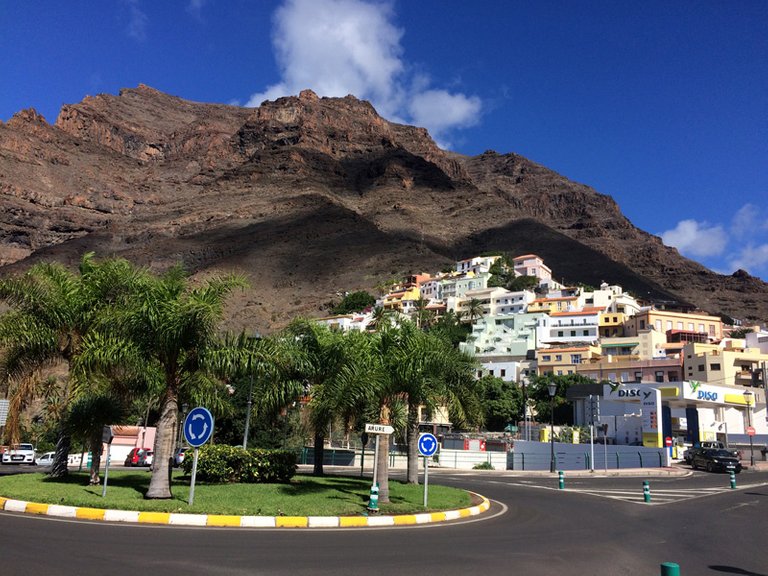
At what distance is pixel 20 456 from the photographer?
3722cm

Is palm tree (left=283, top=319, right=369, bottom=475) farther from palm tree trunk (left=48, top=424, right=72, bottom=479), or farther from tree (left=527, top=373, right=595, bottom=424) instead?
tree (left=527, top=373, right=595, bottom=424)

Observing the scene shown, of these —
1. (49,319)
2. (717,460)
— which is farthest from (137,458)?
(717,460)

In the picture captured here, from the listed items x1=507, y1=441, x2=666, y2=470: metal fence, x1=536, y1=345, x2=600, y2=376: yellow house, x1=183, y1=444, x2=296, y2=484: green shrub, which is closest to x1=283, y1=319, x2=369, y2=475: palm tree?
x1=183, y1=444, x2=296, y2=484: green shrub

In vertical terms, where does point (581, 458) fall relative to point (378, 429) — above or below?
below

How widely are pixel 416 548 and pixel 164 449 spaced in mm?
7333

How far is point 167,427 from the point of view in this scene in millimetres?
15320

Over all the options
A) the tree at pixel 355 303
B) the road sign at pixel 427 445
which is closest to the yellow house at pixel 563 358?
the tree at pixel 355 303

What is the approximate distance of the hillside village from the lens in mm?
60094

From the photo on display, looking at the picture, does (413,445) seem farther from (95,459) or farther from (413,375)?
(95,459)

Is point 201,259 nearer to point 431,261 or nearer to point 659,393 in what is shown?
point 431,261

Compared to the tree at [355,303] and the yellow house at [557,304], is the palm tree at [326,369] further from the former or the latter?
the tree at [355,303]

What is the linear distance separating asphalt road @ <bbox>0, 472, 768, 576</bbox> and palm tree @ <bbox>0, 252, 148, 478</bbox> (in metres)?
6.20

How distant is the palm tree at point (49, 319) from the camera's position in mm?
17750

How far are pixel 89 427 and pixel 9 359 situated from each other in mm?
3076
